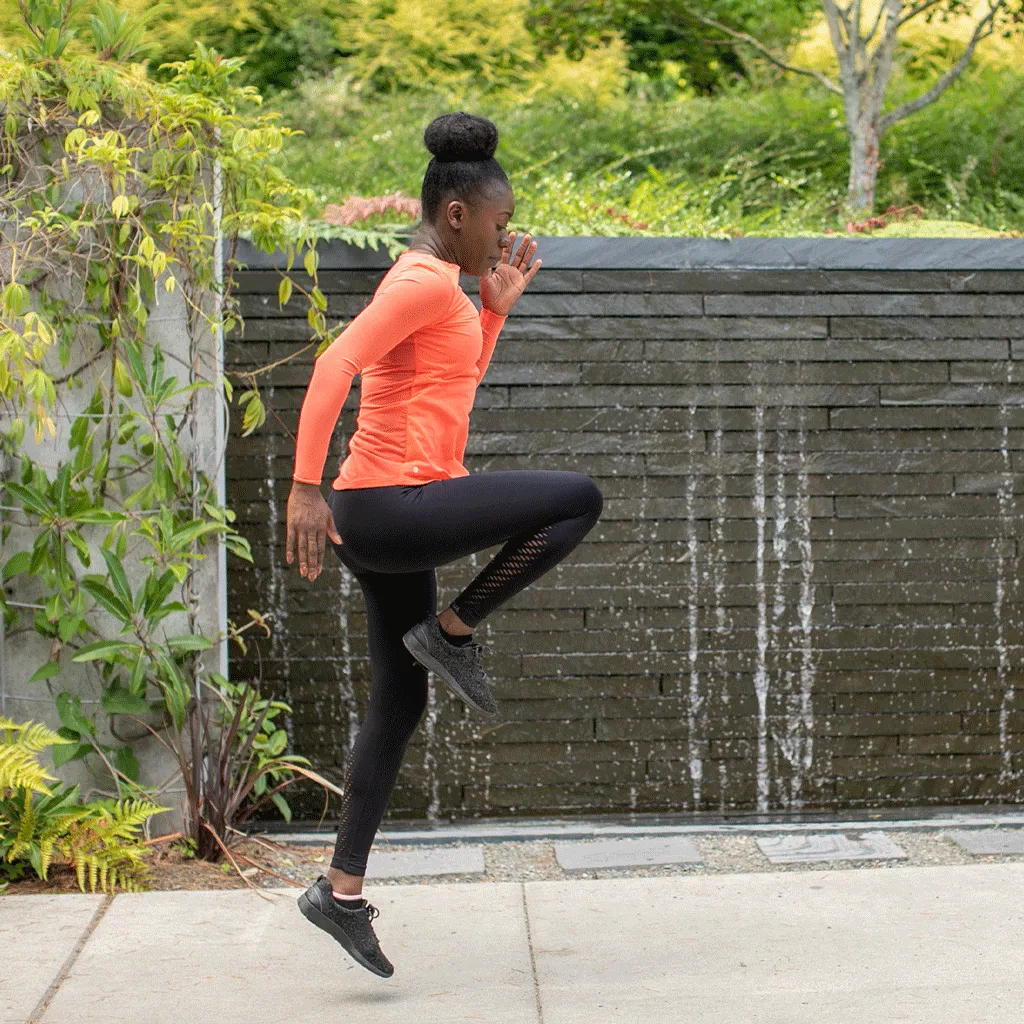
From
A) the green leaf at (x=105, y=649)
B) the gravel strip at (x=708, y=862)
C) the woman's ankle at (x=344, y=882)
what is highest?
the green leaf at (x=105, y=649)

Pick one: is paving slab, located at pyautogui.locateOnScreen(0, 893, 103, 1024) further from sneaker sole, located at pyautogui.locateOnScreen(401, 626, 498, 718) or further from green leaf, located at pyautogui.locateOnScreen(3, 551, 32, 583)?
sneaker sole, located at pyautogui.locateOnScreen(401, 626, 498, 718)

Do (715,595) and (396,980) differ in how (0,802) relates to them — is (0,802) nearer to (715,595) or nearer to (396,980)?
(396,980)

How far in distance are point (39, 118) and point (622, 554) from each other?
229cm

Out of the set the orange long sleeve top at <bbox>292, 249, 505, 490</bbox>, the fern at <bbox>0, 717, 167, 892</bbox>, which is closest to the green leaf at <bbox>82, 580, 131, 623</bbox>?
the fern at <bbox>0, 717, 167, 892</bbox>

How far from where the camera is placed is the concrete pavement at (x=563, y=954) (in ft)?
8.55

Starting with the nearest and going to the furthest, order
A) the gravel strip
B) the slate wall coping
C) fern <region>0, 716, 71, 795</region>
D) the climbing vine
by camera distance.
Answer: fern <region>0, 716, 71, 795</region>
the climbing vine
the gravel strip
the slate wall coping

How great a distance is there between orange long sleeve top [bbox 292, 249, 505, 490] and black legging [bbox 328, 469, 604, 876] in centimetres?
6

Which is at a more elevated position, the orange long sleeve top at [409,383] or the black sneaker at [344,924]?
the orange long sleeve top at [409,383]

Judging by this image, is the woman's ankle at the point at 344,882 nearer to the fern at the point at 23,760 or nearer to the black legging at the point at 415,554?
the black legging at the point at 415,554

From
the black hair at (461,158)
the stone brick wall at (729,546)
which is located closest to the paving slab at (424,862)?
the stone brick wall at (729,546)

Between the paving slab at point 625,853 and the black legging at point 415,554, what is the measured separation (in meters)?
1.34

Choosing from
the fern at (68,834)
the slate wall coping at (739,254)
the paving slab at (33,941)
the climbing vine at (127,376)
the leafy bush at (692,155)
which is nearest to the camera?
the paving slab at (33,941)

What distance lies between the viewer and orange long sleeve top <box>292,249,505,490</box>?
2.38 m

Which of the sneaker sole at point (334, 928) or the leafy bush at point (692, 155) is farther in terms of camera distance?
the leafy bush at point (692, 155)
